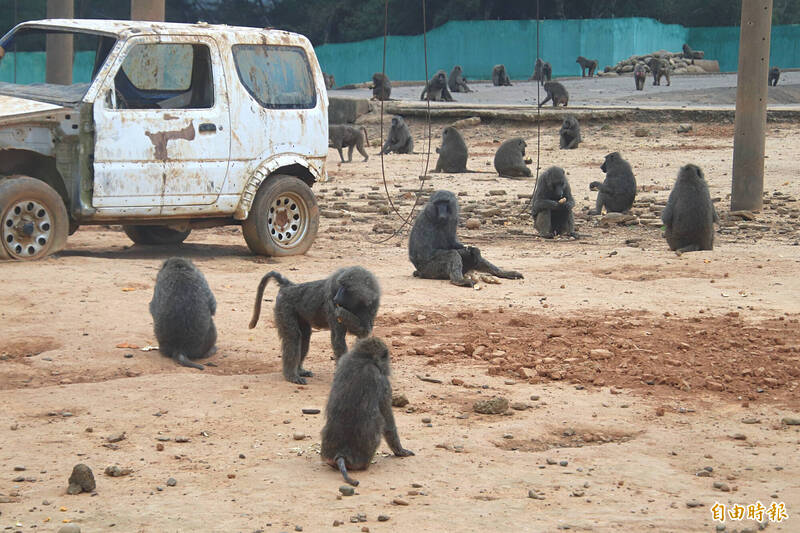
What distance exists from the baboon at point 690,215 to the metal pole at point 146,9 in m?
8.15

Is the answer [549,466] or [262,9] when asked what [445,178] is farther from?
[262,9]

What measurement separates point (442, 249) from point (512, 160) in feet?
28.1

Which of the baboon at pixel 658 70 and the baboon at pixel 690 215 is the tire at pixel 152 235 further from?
the baboon at pixel 658 70

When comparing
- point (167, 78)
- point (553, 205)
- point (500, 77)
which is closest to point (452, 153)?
point (553, 205)

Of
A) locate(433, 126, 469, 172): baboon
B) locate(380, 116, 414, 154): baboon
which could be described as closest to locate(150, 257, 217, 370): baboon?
locate(433, 126, 469, 172): baboon

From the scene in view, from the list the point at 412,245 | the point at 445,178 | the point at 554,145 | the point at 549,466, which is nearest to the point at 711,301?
the point at 412,245

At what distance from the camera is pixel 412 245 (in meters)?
10.8

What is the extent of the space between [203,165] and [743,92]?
8.19m

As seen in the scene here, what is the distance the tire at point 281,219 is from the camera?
37.3ft

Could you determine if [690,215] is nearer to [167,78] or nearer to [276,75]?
[276,75]

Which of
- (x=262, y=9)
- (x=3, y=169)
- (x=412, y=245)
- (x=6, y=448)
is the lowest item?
(x=6, y=448)

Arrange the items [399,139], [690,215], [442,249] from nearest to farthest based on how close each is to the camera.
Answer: [442,249] → [690,215] → [399,139]

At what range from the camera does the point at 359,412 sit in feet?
16.9

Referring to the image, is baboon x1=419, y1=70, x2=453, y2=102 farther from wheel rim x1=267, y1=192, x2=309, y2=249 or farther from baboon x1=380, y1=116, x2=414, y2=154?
wheel rim x1=267, y1=192, x2=309, y2=249
